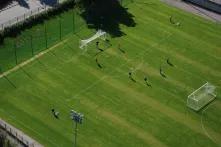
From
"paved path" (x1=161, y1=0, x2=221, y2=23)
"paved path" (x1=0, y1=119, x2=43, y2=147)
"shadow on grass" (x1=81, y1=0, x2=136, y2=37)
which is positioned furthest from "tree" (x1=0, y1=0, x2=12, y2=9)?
"paved path" (x1=0, y1=119, x2=43, y2=147)

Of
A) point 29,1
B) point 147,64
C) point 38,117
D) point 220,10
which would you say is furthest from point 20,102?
point 220,10

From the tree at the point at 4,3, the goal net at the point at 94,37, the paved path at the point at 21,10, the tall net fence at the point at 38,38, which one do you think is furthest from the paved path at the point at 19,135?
the tree at the point at 4,3

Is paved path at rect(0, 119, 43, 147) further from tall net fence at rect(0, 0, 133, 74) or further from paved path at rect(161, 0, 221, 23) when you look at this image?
paved path at rect(161, 0, 221, 23)

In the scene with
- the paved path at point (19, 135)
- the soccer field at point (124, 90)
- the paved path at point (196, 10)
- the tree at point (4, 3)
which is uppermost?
the paved path at point (196, 10)

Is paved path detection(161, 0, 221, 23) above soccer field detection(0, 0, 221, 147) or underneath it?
above

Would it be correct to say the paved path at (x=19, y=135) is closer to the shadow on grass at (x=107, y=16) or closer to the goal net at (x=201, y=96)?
the goal net at (x=201, y=96)

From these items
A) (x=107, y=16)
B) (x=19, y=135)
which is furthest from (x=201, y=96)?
(x=19, y=135)
